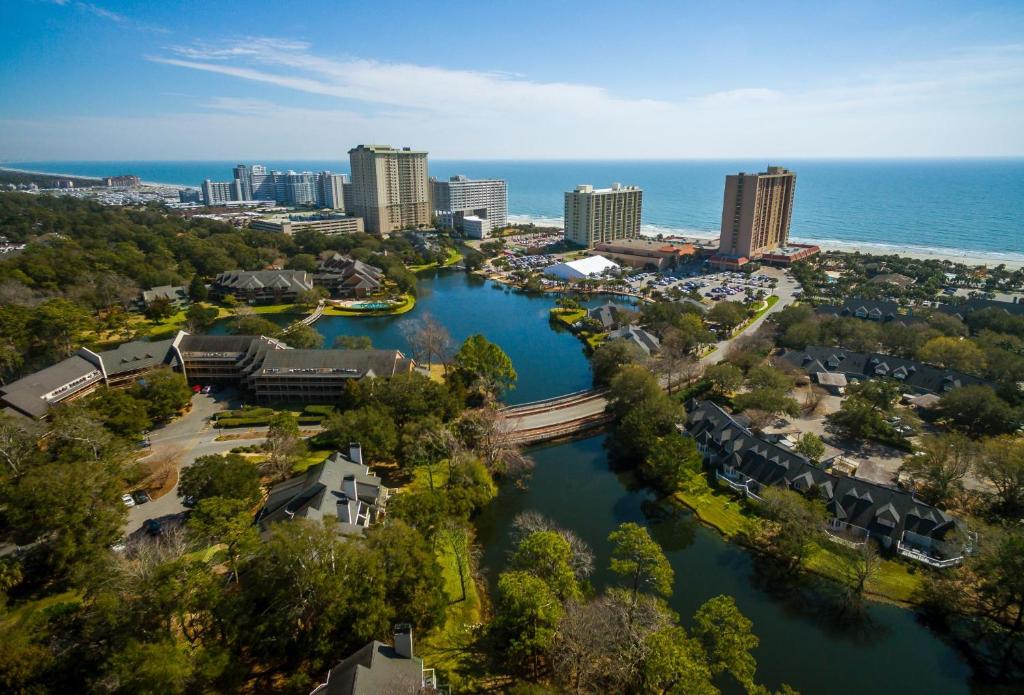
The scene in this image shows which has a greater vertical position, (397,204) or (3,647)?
(397,204)

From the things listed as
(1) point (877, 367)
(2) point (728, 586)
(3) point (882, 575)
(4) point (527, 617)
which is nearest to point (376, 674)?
(4) point (527, 617)

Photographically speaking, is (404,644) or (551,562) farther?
(551,562)

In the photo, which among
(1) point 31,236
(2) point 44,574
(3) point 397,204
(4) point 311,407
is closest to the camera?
(2) point 44,574

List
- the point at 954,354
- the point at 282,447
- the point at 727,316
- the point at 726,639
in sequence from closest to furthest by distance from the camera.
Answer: the point at 726,639 < the point at 282,447 < the point at 954,354 < the point at 727,316

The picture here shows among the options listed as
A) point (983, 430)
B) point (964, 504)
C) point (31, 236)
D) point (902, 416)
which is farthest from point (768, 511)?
point (31, 236)

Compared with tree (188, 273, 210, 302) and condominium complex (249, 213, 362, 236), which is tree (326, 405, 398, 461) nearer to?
tree (188, 273, 210, 302)

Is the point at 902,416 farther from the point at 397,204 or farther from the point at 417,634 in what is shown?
the point at 397,204

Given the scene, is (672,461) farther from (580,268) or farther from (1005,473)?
(580,268)
